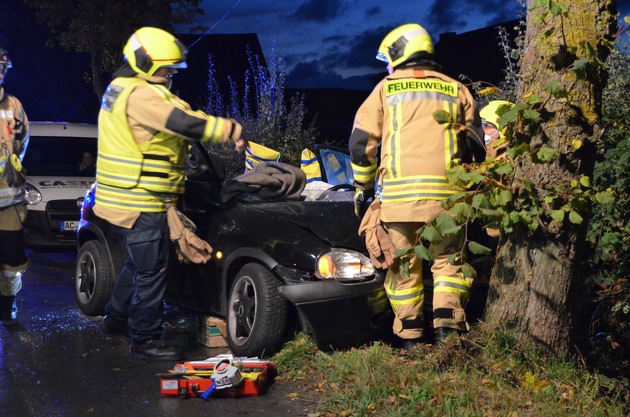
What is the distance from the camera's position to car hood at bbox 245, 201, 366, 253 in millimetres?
5680

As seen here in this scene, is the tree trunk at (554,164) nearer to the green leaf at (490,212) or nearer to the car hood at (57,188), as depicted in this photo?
the green leaf at (490,212)

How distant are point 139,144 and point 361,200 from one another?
5.16 feet

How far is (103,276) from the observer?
23.6ft

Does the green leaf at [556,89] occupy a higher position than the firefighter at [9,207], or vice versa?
the green leaf at [556,89]

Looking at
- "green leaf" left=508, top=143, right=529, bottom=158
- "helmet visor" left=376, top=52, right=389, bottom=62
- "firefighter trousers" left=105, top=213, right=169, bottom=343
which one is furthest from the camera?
"firefighter trousers" left=105, top=213, right=169, bottom=343

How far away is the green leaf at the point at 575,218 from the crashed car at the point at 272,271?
4.16 feet

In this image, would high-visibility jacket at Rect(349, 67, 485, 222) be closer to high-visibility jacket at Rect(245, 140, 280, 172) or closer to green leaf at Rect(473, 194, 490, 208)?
green leaf at Rect(473, 194, 490, 208)

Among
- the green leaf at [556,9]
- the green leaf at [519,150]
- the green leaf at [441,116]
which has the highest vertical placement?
the green leaf at [556,9]

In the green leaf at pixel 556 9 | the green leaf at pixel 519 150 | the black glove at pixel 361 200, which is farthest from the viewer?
the black glove at pixel 361 200

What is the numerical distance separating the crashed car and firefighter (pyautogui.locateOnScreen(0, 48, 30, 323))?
26.4 inches

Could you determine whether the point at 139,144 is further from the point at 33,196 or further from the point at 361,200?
the point at 33,196

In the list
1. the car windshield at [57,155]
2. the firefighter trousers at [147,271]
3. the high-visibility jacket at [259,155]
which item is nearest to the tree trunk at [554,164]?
the firefighter trousers at [147,271]

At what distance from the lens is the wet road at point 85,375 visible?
4957mm

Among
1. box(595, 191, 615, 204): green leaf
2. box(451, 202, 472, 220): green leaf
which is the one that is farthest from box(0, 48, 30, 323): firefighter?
box(595, 191, 615, 204): green leaf
